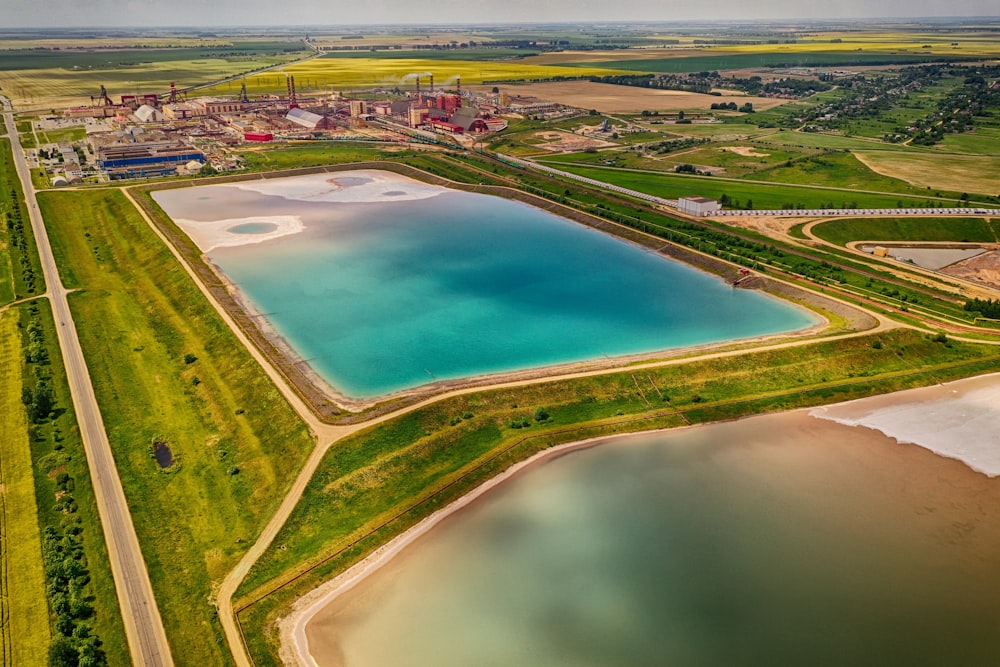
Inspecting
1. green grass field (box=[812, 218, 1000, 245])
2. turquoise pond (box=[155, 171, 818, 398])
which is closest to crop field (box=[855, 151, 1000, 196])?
green grass field (box=[812, 218, 1000, 245])

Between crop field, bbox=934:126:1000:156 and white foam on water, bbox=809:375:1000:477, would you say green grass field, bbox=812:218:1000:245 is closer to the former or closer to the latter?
white foam on water, bbox=809:375:1000:477

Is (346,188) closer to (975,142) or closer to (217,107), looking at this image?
(217,107)

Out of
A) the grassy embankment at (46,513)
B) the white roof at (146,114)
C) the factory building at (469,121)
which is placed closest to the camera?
the grassy embankment at (46,513)

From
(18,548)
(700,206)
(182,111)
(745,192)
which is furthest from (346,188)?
(182,111)

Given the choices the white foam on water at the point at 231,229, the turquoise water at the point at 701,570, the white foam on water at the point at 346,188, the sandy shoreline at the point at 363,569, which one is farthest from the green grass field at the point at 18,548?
the white foam on water at the point at 346,188

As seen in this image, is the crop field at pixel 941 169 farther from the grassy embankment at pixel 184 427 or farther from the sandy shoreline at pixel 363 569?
the grassy embankment at pixel 184 427

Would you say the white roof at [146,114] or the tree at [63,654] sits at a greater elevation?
the white roof at [146,114]

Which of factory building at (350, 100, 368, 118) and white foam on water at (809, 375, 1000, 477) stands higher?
factory building at (350, 100, 368, 118)
